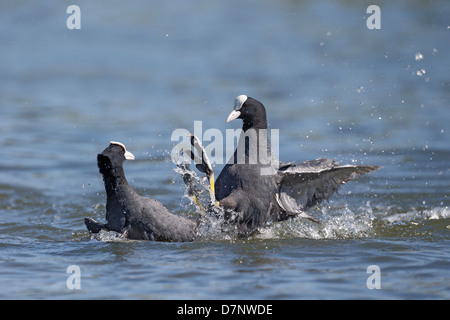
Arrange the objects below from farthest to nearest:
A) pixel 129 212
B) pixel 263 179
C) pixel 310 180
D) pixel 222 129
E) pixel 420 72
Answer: pixel 420 72, pixel 222 129, pixel 310 180, pixel 263 179, pixel 129 212

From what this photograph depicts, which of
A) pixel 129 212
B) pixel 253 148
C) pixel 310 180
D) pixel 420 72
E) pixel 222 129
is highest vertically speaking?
pixel 420 72

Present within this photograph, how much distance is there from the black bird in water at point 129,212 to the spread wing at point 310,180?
1045 mm

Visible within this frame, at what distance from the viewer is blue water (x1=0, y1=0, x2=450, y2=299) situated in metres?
5.03

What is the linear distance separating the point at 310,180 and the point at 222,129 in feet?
12.3

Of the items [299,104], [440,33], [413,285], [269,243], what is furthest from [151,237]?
[440,33]

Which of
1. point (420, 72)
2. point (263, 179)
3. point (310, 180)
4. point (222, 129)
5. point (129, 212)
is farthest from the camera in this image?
point (420, 72)

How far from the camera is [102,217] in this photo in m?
7.08

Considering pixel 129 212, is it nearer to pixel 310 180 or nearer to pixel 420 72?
pixel 310 180

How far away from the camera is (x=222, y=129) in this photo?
9797 millimetres

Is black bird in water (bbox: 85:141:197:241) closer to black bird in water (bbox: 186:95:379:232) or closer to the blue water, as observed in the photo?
the blue water

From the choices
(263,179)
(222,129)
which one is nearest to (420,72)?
(222,129)

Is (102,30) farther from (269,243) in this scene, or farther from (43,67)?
(269,243)

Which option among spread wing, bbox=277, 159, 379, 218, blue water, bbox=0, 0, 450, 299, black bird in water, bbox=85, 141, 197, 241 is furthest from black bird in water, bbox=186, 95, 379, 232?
black bird in water, bbox=85, 141, 197, 241

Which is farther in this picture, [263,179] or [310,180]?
[310,180]
